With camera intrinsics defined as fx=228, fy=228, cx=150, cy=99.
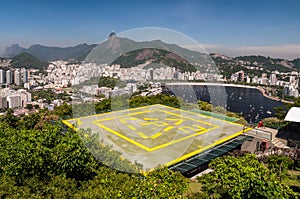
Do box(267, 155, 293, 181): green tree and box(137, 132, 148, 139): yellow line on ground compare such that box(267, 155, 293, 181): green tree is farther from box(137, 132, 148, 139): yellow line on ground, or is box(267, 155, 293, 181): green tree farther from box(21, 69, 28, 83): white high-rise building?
box(21, 69, 28, 83): white high-rise building

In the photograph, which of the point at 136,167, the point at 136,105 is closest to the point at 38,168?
the point at 136,167

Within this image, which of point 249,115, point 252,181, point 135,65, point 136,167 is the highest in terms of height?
point 135,65

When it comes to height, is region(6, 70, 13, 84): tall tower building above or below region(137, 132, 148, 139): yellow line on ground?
above

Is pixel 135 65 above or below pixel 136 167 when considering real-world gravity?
above

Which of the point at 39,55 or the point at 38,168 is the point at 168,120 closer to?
the point at 38,168

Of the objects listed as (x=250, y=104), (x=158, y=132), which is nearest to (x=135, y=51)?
(x=158, y=132)

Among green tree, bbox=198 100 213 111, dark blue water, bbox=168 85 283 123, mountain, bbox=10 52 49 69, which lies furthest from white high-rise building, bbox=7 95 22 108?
mountain, bbox=10 52 49 69

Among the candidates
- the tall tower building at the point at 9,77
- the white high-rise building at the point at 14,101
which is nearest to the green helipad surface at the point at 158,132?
the white high-rise building at the point at 14,101

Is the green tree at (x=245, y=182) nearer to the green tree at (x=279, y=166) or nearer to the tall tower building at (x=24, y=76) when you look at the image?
the green tree at (x=279, y=166)

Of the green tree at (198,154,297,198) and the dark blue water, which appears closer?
the green tree at (198,154,297,198)
